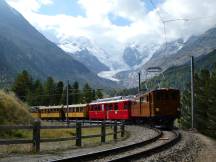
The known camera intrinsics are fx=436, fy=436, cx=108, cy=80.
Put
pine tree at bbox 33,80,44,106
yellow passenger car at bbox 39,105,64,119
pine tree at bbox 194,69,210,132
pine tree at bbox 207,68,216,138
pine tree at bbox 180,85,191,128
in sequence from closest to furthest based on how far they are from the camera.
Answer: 1. pine tree at bbox 207,68,216,138
2. pine tree at bbox 194,69,210,132
3. yellow passenger car at bbox 39,105,64,119
4. pine tree at bbox 180,85,191,128
5. pine tree at bbox 33,80,44,106

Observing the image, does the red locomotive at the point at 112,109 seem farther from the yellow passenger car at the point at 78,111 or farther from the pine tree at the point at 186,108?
the pine tree at the point at 186,108

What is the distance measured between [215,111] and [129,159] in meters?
47.0

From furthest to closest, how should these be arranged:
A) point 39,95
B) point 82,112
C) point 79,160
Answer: point 39,95
point 82,112
point 79,160

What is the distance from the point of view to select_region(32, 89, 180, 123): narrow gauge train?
39.9 m

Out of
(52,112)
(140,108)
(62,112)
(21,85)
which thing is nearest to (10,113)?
(140,108)

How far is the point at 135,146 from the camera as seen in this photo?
20.5 metres

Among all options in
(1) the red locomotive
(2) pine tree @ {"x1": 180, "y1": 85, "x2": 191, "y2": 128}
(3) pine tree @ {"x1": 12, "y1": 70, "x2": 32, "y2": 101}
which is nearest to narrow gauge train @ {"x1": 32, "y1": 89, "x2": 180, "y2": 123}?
(1) the red locomotive

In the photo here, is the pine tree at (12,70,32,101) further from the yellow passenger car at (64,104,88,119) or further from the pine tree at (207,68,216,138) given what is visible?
the pine tree at (207,68,216,138)

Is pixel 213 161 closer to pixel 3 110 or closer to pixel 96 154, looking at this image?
pixel 96 154

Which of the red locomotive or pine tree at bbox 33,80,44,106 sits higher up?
pine tree at bbox 33,80,44,106

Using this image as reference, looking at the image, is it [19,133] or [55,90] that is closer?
[19,133]

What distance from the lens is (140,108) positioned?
44000mm

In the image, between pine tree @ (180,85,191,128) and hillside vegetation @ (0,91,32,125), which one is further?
pine tree @ (180,85,191,128)

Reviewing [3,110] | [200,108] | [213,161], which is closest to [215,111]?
[200,108]
